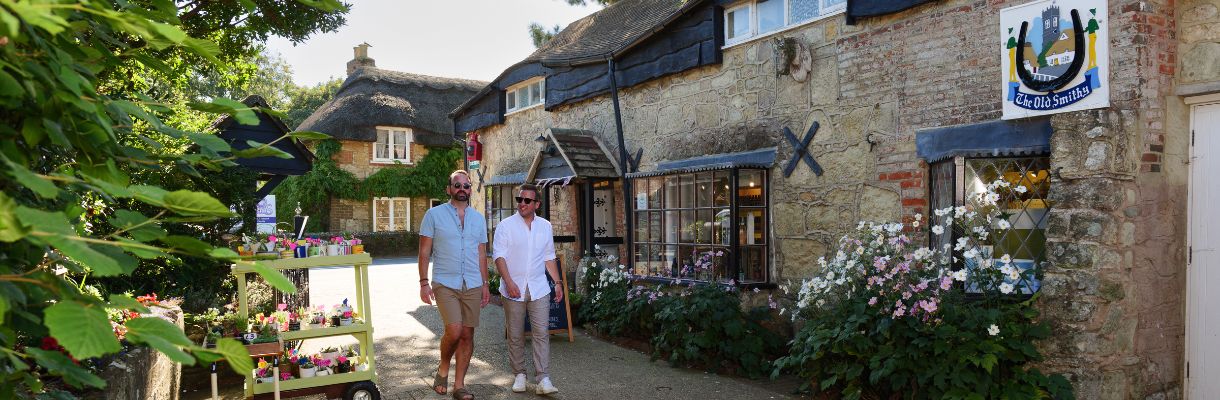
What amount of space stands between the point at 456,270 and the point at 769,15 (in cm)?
424

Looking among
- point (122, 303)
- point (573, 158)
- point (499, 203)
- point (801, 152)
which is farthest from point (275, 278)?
point (499, 203)

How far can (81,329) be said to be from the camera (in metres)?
1.17

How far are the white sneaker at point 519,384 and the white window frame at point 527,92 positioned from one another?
672cm

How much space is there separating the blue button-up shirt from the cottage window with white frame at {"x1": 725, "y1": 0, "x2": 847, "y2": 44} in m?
3.81

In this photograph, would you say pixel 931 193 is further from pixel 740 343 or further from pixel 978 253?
pixel 740 343

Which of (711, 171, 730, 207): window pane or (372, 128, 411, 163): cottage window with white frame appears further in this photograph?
(372, 128, 411, 163): cottage window with white frame

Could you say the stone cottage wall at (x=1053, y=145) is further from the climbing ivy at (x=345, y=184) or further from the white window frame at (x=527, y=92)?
the climbing ivy at (x=345, y=184)

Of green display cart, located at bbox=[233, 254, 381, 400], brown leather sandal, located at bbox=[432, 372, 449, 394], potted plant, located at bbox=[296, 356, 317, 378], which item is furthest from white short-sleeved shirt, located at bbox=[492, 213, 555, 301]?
potted plant, located at bbox=[296, 356, 317, 378]

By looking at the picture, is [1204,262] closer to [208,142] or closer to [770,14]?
[770,14]

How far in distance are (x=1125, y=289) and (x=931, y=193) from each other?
5.09 ft

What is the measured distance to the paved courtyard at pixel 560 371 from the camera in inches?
238

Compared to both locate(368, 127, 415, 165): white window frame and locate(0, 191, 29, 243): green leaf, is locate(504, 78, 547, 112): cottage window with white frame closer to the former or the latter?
locate(0, 191, 29, 243): green leaf

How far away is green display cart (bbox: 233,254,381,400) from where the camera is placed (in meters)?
5.06

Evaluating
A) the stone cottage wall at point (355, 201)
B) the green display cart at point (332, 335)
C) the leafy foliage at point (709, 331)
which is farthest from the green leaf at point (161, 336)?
the stone cottage wall at point (355, 201)
